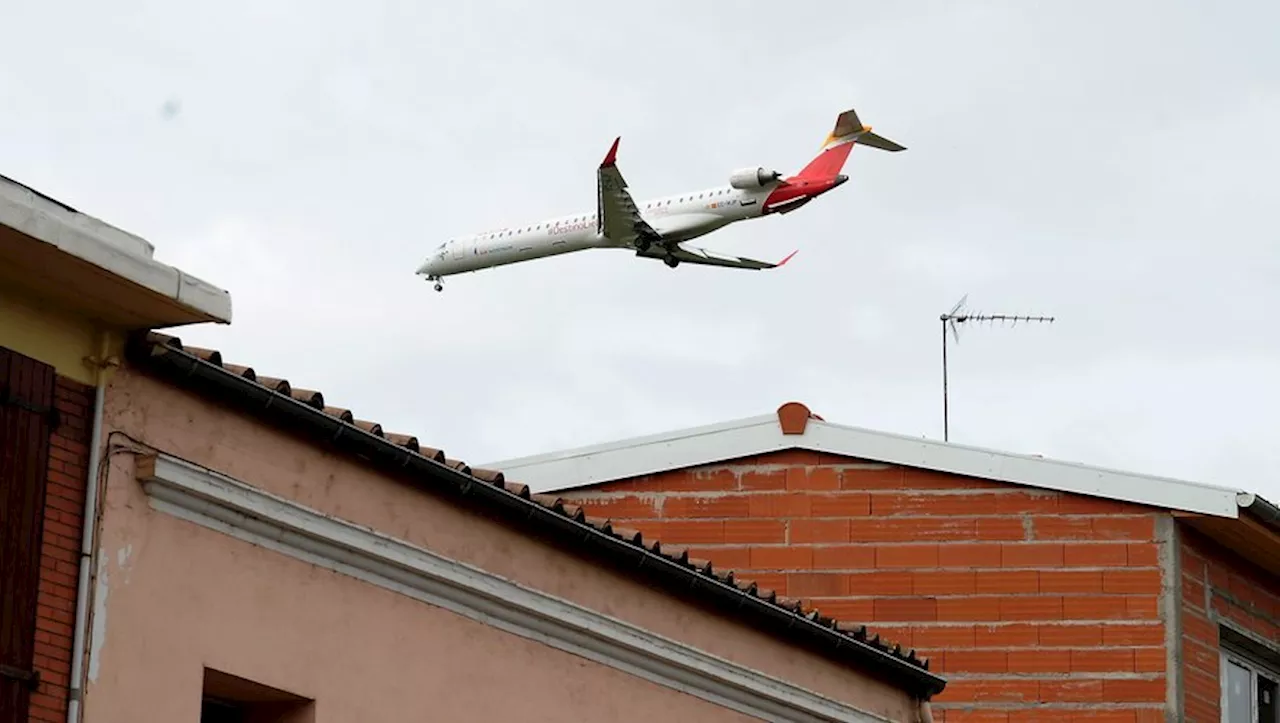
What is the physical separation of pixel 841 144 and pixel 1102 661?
Answer: 3489 centimetres

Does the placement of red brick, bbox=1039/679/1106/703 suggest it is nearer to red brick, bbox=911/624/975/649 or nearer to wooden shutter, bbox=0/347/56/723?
red brick, bbox=911/624/975/649

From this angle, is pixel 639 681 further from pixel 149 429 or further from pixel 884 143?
pixel 884 143

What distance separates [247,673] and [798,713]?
561 centimetres

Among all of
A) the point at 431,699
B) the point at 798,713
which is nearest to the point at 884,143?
the point at 798,713

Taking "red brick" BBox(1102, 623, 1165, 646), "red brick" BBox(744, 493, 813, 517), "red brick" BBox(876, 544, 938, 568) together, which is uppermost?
"red brick" BBox(744, 493, 813, 517)

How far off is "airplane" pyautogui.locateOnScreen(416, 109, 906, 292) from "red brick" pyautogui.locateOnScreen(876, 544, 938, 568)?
91.2 ft

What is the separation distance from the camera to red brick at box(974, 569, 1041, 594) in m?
22.3

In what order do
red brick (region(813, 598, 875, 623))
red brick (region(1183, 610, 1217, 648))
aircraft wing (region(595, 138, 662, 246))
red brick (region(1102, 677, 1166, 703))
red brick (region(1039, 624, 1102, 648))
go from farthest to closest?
aircraft wing (region(595, 138, 662, 246))
red brick (region(813, 598, 875, 623))
red brick (region(1039, 624, 1102, 648))
red brick (region(1183, 610, 1217, 648))
red brick (region(1102, 677, 1166, 703))

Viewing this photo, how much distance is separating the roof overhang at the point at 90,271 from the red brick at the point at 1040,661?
39.0ft

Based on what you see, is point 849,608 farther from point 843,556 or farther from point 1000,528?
point 1000,528

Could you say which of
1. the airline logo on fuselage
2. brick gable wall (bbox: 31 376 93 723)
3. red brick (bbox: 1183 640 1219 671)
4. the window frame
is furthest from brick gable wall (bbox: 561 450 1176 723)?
the airline logo on fuselage

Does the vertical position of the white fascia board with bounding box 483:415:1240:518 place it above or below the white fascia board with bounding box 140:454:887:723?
above

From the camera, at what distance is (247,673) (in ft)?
40.1

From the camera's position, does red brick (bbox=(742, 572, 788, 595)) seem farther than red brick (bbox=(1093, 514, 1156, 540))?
Yes
